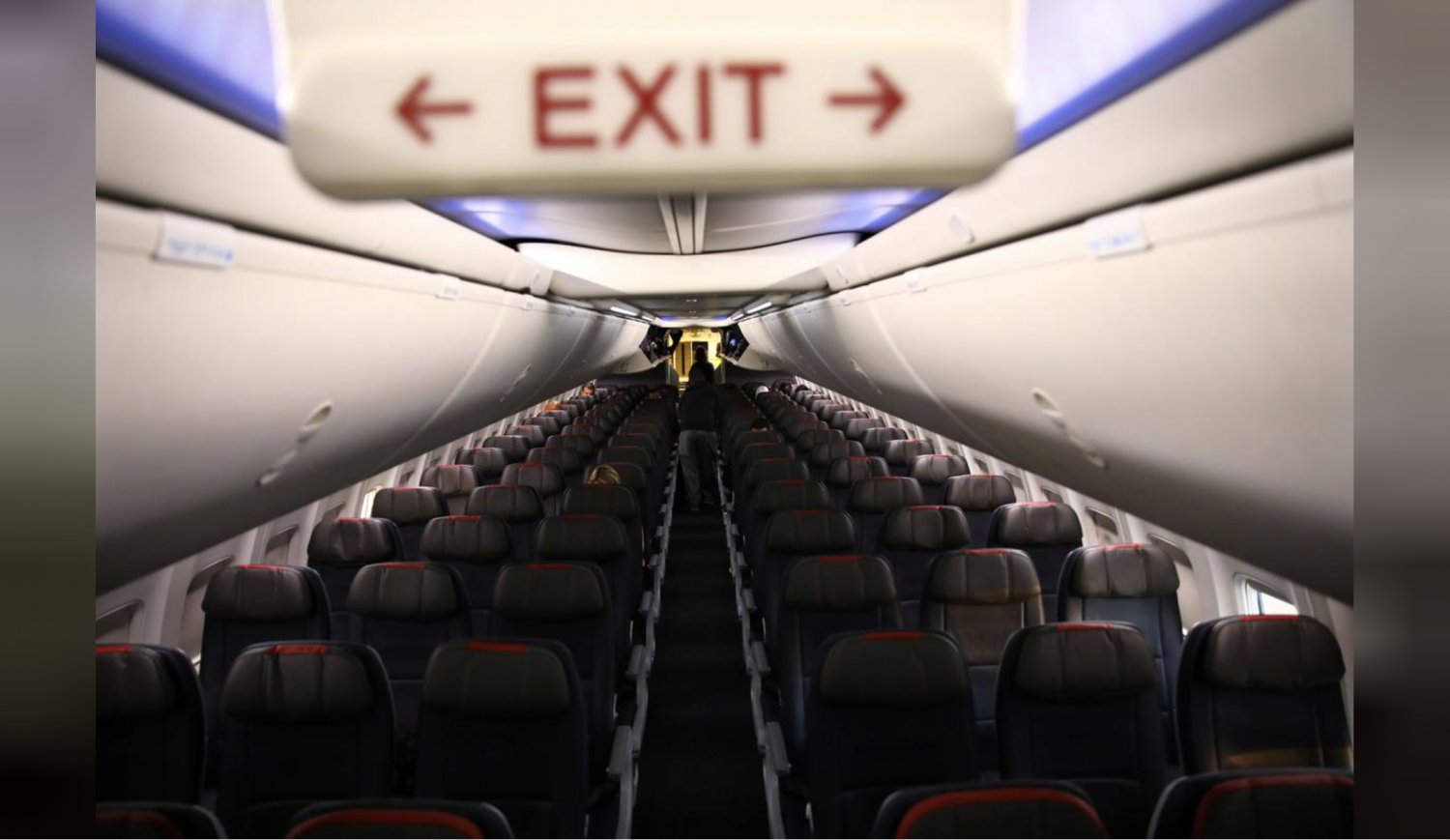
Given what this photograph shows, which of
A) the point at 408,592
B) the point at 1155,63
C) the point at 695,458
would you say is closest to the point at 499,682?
the point at 408,592

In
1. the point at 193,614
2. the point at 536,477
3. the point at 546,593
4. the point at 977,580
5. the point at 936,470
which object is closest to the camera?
the point at 546,593

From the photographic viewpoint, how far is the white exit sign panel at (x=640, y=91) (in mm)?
1304

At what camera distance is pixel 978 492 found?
23.3 feet

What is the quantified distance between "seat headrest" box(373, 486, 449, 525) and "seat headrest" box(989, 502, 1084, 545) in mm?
3805

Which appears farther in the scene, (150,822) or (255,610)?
(255,610)

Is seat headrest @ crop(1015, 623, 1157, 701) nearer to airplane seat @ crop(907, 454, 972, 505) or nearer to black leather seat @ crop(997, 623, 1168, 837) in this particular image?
black leather seat @ crop(997, 623, 1168, 837)

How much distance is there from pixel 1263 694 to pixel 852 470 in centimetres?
509

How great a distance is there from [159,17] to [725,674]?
614 cm

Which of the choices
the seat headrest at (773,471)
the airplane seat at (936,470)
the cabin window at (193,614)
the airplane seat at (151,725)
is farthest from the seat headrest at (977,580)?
the cabin window at (193,614)

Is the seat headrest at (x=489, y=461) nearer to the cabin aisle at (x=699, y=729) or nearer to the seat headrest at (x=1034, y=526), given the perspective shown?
the cabin aisle at (x=699, y=729)

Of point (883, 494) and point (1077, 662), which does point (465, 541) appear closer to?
point (883, 494)

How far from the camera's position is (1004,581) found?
4.54 meters

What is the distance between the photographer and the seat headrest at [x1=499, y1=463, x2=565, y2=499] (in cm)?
823

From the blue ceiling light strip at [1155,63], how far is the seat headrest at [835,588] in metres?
2.38
